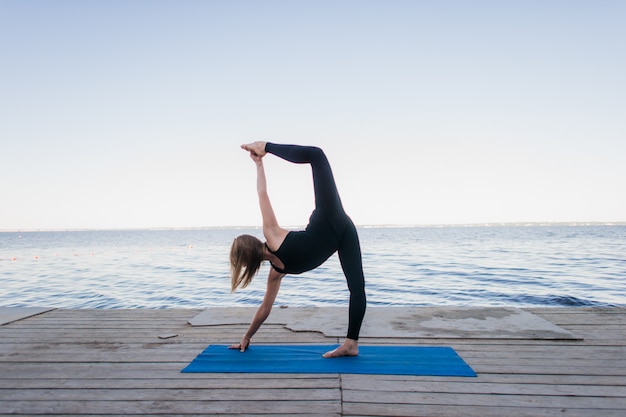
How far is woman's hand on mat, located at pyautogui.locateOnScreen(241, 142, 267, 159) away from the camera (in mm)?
3168

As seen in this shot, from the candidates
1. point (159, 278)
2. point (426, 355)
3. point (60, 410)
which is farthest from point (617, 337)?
point (159, 278)

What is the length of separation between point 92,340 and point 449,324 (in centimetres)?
330

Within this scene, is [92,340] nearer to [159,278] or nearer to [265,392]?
[265,392]

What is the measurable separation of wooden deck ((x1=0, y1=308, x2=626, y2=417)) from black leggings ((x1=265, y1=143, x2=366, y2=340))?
53cm

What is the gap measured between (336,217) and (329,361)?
1022 mm

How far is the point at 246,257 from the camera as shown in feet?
9.47

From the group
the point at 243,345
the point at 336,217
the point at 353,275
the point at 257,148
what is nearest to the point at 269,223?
the point at 336,217

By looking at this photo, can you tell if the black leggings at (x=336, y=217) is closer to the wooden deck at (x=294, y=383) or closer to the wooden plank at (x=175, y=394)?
the wooden deck at (x=294, y=383)

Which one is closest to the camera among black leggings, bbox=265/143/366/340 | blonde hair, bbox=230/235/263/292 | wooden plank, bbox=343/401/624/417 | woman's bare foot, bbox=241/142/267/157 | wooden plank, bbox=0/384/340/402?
wooden plank, bbox=343/401/624/417

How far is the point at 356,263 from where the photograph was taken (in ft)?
10.2

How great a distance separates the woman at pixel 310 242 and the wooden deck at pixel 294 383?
0.58 meters

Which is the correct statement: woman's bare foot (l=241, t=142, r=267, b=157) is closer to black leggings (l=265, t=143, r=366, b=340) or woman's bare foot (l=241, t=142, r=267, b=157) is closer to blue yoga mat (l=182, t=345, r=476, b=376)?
black leggings (l=265, t=143, r=366, b=340)

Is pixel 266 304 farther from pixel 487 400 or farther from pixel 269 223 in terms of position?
pixel 487 400

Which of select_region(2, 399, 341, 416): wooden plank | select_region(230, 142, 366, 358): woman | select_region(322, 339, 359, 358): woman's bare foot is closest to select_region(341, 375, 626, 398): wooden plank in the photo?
select_region(2, 399, 341, 416): wooden plank
